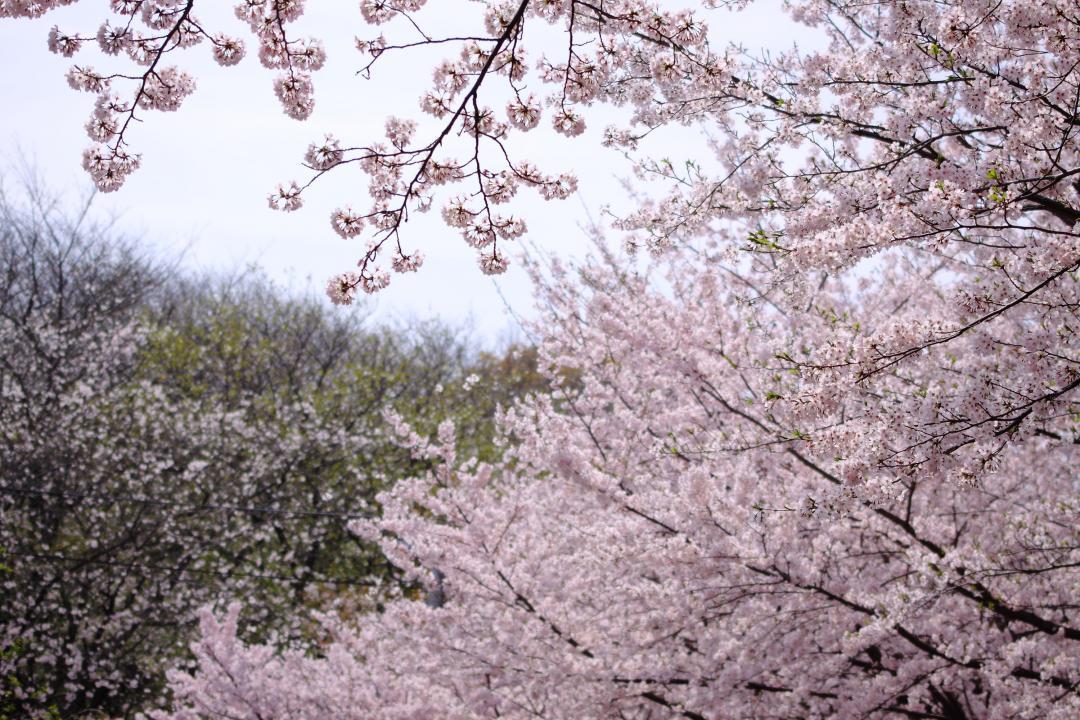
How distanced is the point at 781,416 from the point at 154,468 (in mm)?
11552

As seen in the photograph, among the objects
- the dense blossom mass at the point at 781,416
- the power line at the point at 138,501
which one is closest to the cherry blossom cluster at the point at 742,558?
the dense blossom mass at the point at 781,416

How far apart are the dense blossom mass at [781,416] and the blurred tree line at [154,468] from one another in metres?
3.06

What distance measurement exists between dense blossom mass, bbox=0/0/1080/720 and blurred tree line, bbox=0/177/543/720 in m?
3.06

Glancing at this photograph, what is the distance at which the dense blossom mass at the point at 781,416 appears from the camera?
8.50ft

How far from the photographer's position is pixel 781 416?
463 centimetres

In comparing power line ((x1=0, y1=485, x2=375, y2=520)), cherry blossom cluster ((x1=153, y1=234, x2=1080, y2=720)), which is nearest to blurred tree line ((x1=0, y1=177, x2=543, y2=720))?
power line ((x1=0, y1=485, x2=375, y2=520))

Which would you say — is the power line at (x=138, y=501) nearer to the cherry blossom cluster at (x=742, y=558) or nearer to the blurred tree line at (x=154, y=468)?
the blurred tree line at (x=154, y=468)

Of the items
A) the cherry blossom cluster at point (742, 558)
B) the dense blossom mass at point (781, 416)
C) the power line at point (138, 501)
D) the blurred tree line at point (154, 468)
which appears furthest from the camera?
the blurred tree line at point (154, 468)

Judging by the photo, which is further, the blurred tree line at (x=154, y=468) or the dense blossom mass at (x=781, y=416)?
the blurred tree line at (x=154, y=468)

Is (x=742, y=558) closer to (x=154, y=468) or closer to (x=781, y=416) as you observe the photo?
(x=781, y=416)

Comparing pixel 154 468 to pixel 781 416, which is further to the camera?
pixel 154 468

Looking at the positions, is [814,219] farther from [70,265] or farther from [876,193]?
[70,265]

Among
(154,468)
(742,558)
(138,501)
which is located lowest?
(742,558)

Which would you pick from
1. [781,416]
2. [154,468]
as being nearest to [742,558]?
[781,416]
